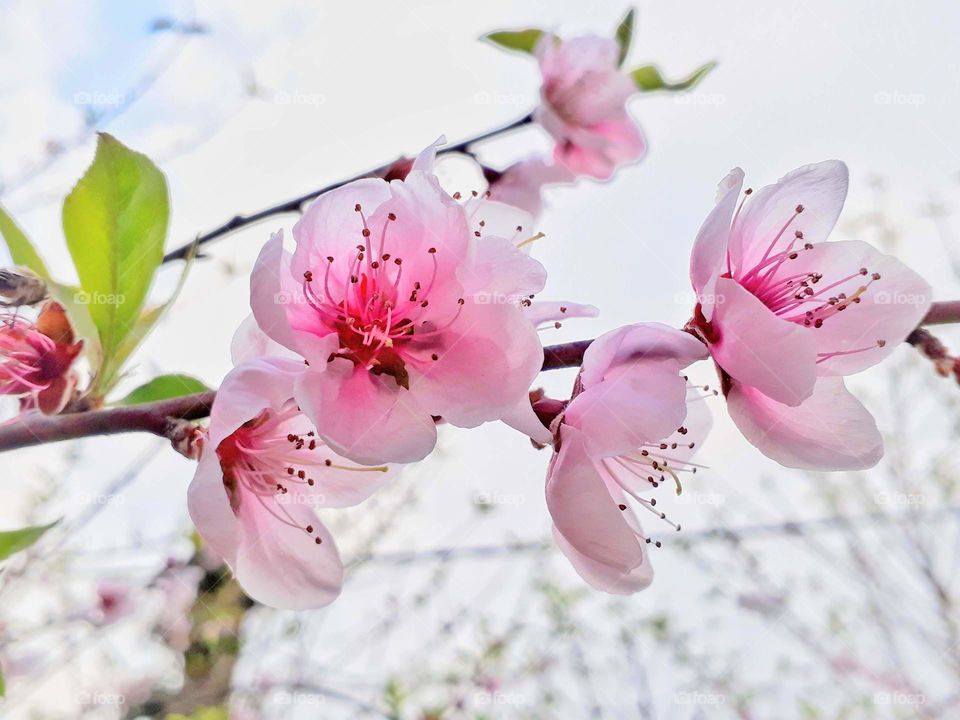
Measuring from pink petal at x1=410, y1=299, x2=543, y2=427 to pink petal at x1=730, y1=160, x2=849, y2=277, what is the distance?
10.3 inches

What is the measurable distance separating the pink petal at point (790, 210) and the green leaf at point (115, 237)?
1.71 ft

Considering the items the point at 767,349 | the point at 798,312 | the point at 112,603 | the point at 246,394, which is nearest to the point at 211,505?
the point at 246,394

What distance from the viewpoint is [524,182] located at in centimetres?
156

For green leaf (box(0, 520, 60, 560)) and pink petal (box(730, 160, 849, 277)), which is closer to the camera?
green leaf (box(0, 520, 60, 560))

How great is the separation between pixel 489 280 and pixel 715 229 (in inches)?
7.6

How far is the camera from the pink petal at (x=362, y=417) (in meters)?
0.53

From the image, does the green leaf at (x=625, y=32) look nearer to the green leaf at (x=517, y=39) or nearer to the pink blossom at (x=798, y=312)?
the green leaf at (x=517, y=39)

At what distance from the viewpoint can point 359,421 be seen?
55cm

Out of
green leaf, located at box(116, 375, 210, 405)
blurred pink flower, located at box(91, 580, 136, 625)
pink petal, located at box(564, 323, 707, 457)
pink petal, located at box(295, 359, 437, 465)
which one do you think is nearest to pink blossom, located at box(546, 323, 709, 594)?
pink petal, located at box(564, 323, 707, 457)

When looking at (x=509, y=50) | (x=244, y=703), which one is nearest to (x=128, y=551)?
(x=244, y=703)

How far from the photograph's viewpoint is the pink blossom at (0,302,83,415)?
652 millimetres

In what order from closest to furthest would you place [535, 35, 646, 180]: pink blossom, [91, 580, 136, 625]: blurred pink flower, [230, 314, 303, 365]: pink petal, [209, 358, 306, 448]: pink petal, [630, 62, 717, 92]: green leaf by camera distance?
[209, 358, 306, 448]: pink petal < [230, 314, 303, 365]: pink petal < [630, 62, 717, 92]: green leaf < [535, 35, 646, 180]: pink blossom < [91, 580, 136, 625]: blurred pink flower

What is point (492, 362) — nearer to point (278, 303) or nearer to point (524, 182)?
point (278, 303)

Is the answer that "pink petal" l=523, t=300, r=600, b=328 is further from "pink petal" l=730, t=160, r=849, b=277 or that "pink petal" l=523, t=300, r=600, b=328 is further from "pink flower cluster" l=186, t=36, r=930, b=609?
"pink petal" l=730, t=160, r=849, b=277
